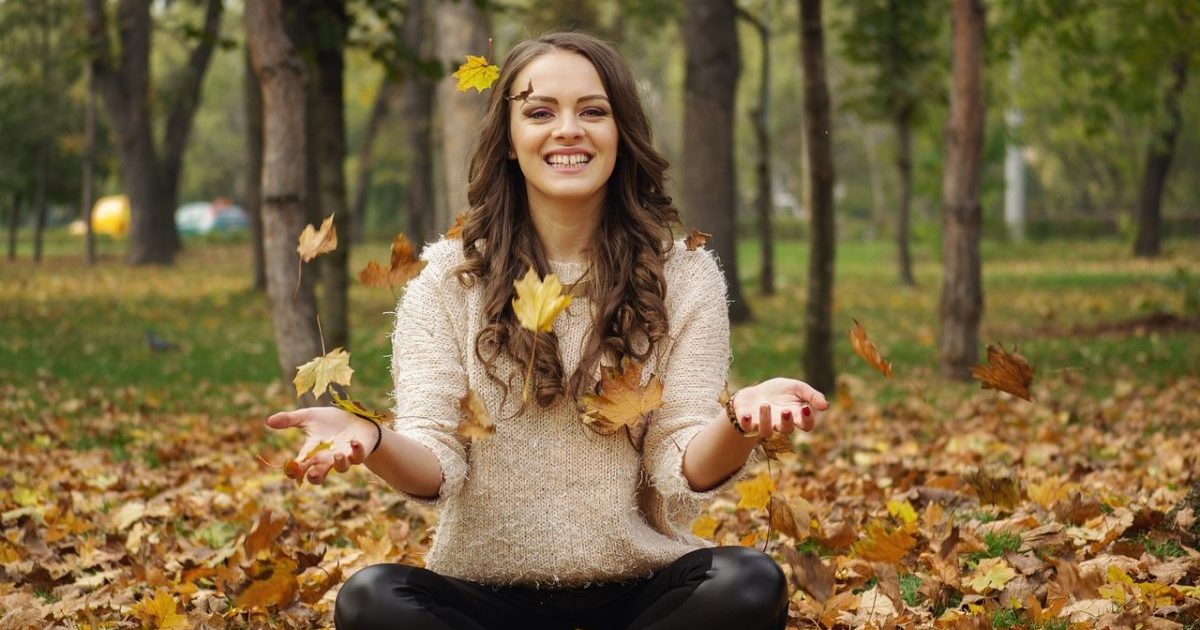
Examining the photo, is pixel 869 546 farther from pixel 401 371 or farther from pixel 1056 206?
pixel 1056 206

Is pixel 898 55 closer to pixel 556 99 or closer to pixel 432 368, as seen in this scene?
pixel 556 99

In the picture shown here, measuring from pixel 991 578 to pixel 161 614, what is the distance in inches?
85.0

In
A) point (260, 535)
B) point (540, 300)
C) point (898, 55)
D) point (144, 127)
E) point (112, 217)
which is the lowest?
point (112, 217)

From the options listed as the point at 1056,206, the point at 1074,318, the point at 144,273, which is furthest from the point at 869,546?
the point at 1056,206

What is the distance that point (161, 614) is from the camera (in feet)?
12.1

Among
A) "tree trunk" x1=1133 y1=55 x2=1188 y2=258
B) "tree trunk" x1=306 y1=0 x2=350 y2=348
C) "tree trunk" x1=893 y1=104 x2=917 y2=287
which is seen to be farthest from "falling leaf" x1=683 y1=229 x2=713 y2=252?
"tree trunk" x1=1133 y1=55 x2=1188 y2=258

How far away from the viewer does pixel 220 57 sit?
53312 millimetres

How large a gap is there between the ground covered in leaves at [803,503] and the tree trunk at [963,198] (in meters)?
0.38

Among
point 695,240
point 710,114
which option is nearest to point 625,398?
point 695,240

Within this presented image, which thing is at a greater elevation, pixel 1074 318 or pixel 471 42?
pixel 471 42

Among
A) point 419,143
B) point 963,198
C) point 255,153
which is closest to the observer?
point 963,198

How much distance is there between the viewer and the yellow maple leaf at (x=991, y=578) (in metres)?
3.72

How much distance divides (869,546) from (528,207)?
4.80 feet

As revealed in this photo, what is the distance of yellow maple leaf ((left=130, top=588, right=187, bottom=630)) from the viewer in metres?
3.68
